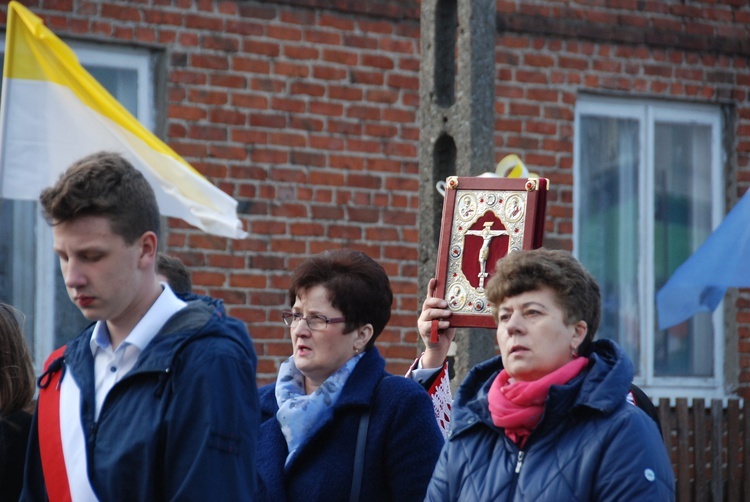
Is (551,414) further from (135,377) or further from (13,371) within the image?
(13,371)

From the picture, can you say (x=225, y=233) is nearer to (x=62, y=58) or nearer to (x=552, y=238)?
(x=62, y=58)

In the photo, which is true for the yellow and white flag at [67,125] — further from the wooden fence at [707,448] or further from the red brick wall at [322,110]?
the wooden fence at [707,448]

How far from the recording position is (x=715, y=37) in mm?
8367

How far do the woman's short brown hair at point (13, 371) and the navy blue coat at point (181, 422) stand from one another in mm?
989

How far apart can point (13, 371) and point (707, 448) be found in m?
5.29

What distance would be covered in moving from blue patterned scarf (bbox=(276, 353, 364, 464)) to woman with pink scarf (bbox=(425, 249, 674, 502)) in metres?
0.37

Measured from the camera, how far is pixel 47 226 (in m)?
6.76

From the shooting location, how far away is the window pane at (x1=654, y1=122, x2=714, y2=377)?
27.1ft

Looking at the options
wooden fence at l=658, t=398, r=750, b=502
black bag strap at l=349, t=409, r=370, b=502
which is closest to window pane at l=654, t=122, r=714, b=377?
wooden fence at l=658, t=398, r=750, b=502

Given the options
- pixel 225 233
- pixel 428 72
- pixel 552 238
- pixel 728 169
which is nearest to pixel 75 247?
pixel 428 72

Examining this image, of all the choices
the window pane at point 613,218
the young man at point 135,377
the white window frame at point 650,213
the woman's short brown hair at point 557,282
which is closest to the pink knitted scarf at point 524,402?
the woman's short brown hair at point 557,282

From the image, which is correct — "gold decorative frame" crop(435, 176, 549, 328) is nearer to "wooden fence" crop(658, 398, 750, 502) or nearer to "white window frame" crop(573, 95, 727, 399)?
"wooden fence" crop(658, 398, 750, 502)

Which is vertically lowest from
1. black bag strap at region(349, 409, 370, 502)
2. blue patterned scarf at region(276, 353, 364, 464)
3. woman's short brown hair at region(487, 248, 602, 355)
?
black bag strap at region(349, 409, 370, 502)

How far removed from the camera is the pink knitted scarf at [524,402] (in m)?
3.18
